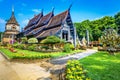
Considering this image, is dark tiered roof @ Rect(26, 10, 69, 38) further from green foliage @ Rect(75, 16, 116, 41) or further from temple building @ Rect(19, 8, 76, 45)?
green foliage @ Rect(75, 16, 116, 41)

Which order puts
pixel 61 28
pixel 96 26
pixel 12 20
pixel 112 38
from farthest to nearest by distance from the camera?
pixel 12 20 < pixel 96 26 < pixel 61 28 < pixel 112 38

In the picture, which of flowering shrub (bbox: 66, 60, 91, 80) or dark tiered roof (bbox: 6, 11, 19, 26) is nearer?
flowering shrub (bbox: 66, 60, 91, 80)

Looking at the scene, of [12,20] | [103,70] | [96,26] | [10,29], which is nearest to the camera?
[103,70]

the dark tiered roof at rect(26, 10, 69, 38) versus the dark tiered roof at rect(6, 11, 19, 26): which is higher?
the dark tiered roof at rect(6, 11, 19, 26)

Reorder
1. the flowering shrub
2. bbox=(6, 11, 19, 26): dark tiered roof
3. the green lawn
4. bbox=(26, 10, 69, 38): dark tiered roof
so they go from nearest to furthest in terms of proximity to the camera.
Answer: the flowering shrub
the green lawn
bbox=(26, 10, 69, 38): dark tiered roof
bbox=(6, 11, 19, 26): dark tiered roof

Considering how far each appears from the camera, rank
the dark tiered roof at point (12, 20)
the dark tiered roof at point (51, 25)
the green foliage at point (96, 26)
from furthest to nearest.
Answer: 1. the dark tiered roof at point (12, 20)
2. the green foliage at point (96, 26)
3. the dark tiered roof at point (51, 25)

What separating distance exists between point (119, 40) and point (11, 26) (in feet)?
133

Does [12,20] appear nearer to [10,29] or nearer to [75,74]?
[10,29]

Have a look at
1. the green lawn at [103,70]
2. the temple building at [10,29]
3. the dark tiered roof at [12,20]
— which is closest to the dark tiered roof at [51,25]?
the green lawn at [103,70]

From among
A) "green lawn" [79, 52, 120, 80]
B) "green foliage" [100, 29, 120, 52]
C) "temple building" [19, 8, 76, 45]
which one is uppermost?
"temple building" [19, 8, 76, 45]

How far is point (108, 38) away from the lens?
1335 cm

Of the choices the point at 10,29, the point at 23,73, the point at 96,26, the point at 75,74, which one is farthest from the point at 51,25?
the point at 10,29

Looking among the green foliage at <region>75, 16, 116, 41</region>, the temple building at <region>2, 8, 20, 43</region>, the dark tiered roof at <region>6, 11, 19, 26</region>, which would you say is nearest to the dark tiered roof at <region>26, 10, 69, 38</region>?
the green foliage at <region>75, 16, 116, 41</region>

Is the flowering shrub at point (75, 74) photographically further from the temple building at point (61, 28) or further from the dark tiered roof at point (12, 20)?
the dark tiered roof at point (12, 20)
